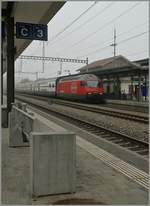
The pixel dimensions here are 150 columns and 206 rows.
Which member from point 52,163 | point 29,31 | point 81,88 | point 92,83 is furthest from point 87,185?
point 92,83

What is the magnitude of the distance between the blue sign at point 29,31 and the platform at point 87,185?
5376 mm

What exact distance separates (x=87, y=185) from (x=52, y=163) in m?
0.74

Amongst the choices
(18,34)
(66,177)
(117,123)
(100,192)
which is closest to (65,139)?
(66,177)

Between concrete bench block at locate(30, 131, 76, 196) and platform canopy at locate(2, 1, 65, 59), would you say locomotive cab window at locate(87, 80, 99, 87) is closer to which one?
platform canopy at locate(2, 1, 65, 59)

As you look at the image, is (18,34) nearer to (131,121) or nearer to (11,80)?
(11,80)

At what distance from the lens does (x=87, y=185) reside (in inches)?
207

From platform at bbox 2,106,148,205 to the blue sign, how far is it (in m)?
5.38

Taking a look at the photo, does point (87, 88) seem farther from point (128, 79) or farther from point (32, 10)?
point (32, 10)

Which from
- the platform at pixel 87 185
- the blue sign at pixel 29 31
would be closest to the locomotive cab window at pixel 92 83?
the blue sign at pixel 29 31

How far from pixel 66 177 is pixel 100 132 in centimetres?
793

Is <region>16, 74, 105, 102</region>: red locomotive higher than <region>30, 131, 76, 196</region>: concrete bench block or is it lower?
higher

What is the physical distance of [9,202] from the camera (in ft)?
14.6

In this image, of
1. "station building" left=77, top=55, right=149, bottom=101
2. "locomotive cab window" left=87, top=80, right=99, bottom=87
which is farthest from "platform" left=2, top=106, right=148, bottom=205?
"locomotive cab window" left=87, top=80, right=99, bottom=87

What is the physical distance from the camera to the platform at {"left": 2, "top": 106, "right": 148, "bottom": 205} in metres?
4.63
